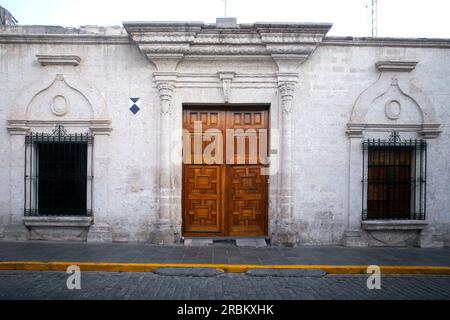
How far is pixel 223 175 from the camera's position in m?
7.77

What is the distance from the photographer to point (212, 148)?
777cm

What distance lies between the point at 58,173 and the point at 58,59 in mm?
2606

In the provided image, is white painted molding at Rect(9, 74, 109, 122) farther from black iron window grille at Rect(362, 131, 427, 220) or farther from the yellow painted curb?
black iron window grille at Rect(362, 131, 427, 220)

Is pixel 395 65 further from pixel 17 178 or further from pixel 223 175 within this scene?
pixel 17 178

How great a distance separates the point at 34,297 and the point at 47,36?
18.8 ft

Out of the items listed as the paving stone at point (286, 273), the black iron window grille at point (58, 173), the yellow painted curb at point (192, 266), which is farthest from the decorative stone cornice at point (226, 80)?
the paving stone at point (286, 273)

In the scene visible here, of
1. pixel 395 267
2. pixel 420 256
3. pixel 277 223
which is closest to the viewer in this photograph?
pixel 395 267

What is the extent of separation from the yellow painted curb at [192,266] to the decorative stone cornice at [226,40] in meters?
4.29

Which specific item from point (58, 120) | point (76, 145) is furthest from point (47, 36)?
point (76, 145)

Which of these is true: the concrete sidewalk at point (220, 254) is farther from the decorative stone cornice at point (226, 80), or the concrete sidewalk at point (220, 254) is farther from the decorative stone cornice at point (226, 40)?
the decorative stone cornice at point (226, 40)

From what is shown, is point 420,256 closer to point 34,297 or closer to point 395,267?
point 395,267

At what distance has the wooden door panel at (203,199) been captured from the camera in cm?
777

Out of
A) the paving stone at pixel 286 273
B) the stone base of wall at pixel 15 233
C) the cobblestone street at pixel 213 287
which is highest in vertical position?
the stone base of wall at pixel 15 233

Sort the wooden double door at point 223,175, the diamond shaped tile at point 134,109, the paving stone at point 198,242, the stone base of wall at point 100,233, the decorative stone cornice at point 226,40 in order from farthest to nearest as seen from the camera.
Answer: the wooden double door at point 223,175
the diamond shaped tile at point 134,109
the stone base of wall at point 100,233
the paving stone at point 198,242
the decorative stone cornice at point 226,40
